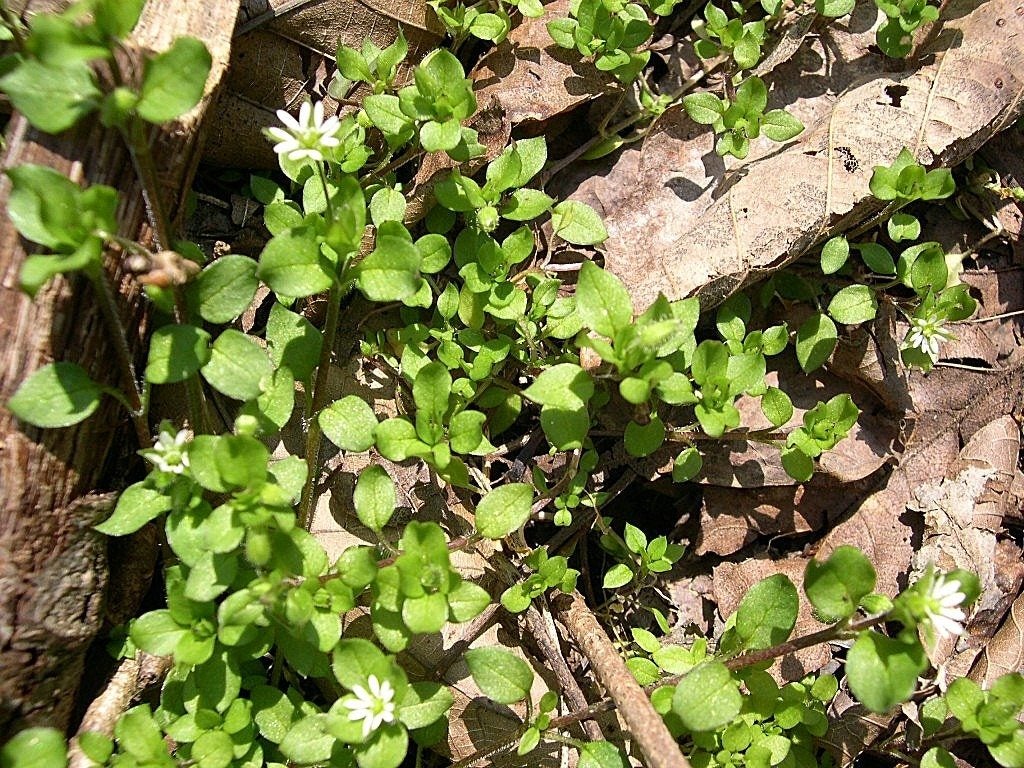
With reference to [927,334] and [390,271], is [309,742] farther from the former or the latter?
[927,334]

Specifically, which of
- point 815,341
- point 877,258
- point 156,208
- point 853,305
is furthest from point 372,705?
point 877,258

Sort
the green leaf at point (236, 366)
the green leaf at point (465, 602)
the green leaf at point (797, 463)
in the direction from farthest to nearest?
the green leaf at point (797, 463) → the green leaf at point (465, 602) → the green leaf at point (236, 366)

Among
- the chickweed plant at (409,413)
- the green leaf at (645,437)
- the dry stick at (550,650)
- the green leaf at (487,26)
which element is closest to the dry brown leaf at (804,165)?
the chickweed plant at (409,413)

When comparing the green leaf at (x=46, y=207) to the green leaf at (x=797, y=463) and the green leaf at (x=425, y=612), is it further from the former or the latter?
the green leaf at (x=797, y=463)

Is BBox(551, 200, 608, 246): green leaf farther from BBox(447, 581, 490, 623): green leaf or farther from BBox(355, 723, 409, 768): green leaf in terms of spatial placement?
BBox(355, 723, 409, 768): green leaf

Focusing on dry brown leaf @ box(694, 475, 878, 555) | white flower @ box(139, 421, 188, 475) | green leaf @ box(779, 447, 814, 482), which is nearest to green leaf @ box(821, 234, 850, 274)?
green leaf @ box(779, 447, 814, 482)

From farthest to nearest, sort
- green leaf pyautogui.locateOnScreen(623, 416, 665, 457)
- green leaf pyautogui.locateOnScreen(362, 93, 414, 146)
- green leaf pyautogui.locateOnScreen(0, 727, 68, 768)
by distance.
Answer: green leaf pyautogui.locateOnScreen(362, 93, 414, 146)
green leaf pyautogui.locateOnScreen(623, 416, 665, 457)
green leaf pyautogui.locateOnScreen(0, 727, 68, 768)
